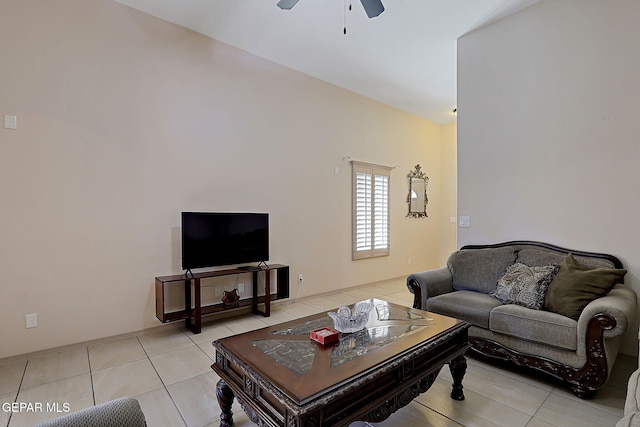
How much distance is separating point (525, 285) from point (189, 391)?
287cm

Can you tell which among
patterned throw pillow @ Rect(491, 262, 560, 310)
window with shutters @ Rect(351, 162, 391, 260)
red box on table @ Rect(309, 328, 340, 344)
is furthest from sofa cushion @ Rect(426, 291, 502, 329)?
window with shutters @ Rect(351, 162, 391, 260)

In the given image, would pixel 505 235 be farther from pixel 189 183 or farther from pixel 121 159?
pixel 121 159

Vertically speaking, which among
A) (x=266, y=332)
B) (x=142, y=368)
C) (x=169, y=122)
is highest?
(x=169, y=122)

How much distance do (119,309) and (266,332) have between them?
85.2 inches

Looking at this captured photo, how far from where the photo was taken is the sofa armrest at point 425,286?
10.5 ft

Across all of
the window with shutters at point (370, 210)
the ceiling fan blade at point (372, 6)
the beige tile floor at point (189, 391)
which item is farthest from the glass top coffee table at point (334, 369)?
the window with shutters at point (370, 210)

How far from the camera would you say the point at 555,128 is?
3.25 m

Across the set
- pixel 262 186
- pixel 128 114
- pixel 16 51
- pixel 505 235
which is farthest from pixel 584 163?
pixel 16 51

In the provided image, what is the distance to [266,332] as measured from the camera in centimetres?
206

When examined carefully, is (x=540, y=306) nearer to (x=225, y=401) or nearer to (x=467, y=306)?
(x=467, y=306)

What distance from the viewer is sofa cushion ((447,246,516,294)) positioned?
3.29m

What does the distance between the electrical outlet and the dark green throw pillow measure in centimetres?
445

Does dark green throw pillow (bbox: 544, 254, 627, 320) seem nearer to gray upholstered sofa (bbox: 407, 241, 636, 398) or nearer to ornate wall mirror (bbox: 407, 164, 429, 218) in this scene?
gray upholstered sofa (bbox: 407, 241, 636, 398)

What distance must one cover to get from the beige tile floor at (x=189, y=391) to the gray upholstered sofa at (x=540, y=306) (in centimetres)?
20
